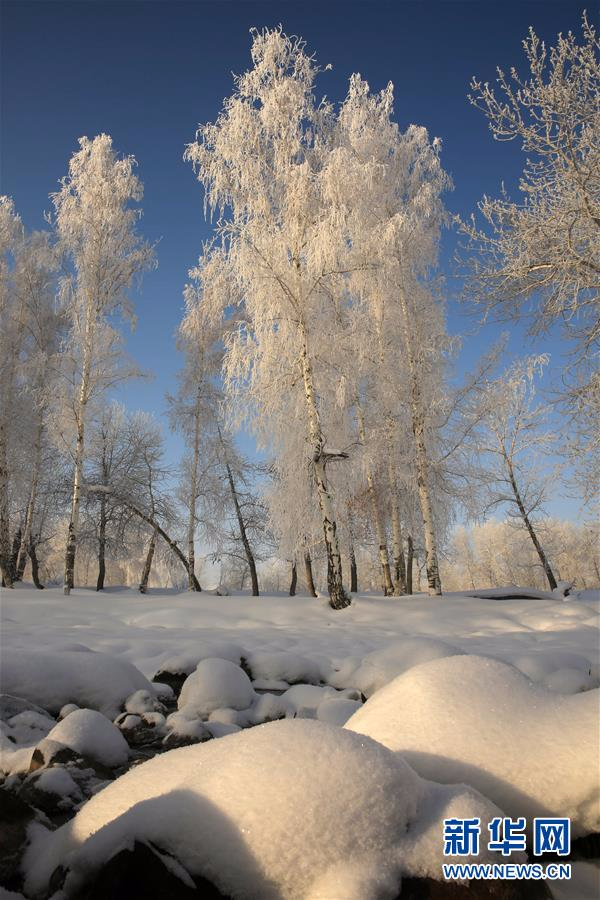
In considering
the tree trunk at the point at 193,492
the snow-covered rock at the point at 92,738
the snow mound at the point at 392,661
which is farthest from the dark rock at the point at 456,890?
the tree trunk at the point at 193,492

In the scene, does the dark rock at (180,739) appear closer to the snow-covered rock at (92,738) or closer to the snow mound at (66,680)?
the snow-covered rock at (92,738)

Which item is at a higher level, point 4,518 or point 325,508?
point 4,518

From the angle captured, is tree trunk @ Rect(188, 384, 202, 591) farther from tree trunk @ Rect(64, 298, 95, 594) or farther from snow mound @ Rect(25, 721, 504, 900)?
snow mound @ Rect(25, 721, 504, 900)

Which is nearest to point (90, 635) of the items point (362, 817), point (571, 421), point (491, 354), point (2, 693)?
point (2, 693)

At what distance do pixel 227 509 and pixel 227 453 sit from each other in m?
2.14

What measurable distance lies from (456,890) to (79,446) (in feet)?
41.1

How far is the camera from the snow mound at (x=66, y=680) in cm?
411

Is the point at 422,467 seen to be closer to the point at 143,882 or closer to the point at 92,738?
the point at 92,738

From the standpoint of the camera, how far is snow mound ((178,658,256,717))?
4.04 meters

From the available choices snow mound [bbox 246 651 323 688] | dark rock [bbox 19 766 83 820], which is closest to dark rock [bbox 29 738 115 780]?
dark rock [bbox 19 766 83 820]

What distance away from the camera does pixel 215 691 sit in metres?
4.12

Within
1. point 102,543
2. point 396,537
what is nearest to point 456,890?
point 396,537

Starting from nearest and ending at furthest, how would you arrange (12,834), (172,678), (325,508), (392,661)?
(12,834) < (392,661) < (172,678) < (325,508)

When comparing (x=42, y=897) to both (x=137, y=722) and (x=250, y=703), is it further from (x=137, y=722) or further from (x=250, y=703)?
(x=250, y=703)
